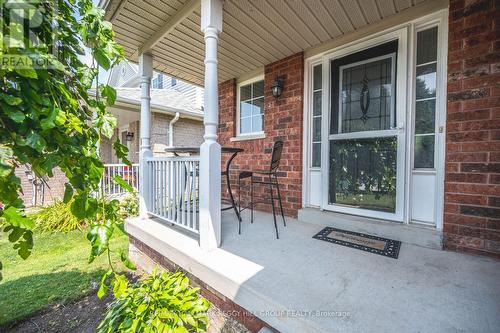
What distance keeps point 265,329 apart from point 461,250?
1.89 m

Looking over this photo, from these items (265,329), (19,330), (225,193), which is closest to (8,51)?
(265,329)

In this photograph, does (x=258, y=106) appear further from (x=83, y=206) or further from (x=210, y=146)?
(x=83, y=206)

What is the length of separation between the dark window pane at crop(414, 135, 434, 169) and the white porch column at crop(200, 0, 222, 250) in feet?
6.59

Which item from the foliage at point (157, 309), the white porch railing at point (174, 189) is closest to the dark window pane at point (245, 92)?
the white porch railing at point (174, 189)

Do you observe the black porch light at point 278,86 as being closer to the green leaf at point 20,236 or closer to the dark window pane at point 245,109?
the dark window pane at point 245,109

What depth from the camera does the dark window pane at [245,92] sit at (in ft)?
13.3

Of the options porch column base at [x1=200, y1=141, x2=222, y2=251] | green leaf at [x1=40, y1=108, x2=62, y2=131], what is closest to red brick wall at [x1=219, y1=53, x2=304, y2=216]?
porch column base at [x1=200, y1=141, x2=222, y2=251]

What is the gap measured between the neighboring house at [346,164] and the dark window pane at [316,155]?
2cm

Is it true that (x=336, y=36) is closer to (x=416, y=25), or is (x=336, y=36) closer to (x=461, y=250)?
(x=416, y=25)

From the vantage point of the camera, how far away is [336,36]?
2.79 meters

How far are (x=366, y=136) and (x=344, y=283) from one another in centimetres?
171

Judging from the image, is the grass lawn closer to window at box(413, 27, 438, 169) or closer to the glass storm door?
the glass storm door

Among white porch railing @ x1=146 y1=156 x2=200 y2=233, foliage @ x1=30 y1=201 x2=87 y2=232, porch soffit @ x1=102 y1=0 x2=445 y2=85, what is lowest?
foliage @ x1=30 y1=201 x2=87 y2=232

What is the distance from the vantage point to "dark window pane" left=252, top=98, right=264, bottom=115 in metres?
3.83
